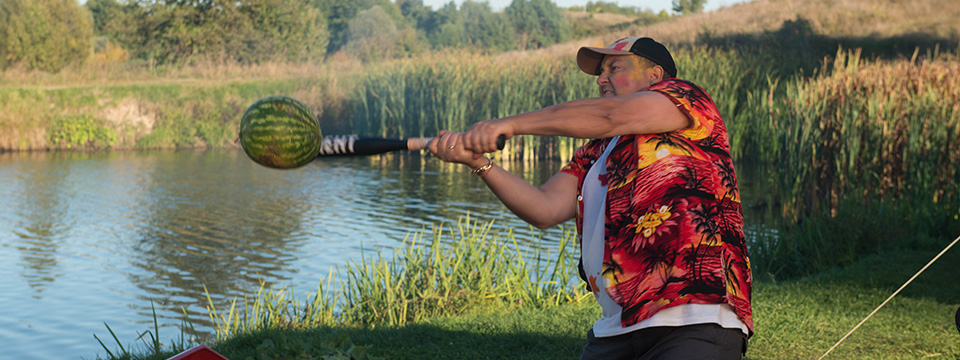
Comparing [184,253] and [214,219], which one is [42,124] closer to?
[214,219]

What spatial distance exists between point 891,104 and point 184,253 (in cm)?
882

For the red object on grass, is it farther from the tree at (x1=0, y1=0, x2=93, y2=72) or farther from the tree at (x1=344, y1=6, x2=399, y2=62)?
the tree at (x1=344, y1=6, x2=399, y2=62)

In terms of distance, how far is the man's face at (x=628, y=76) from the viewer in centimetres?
273

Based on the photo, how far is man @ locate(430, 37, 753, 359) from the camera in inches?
93.8

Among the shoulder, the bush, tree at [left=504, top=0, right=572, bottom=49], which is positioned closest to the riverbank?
the shoulder

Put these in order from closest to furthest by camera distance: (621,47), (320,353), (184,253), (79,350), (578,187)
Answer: (621,47) → (578,187) → (320,353) → (79,350) → (184,253)

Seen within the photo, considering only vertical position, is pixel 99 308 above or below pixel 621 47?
below

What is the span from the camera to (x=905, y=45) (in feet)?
102

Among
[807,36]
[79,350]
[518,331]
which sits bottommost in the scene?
[79,350]

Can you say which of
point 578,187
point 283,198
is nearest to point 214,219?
point 283,198

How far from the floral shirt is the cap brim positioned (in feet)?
0.86

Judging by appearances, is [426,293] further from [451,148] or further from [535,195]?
[451,148]

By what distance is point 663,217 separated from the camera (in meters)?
2.44

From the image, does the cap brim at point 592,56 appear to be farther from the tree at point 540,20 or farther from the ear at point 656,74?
the tree at point 540,20
